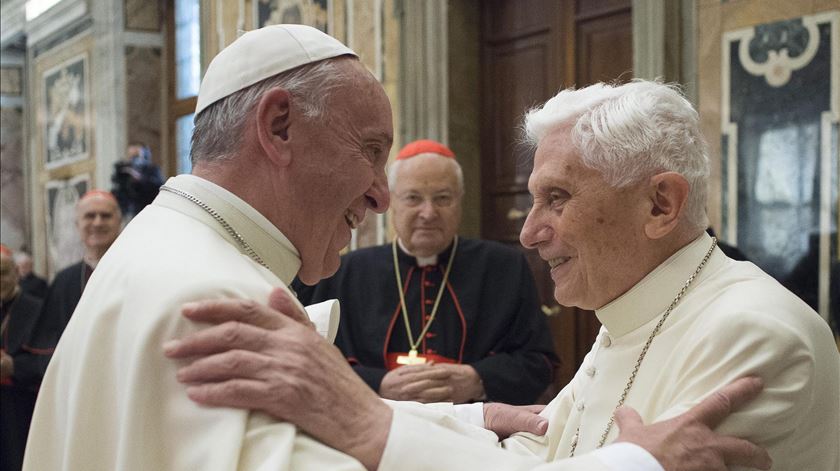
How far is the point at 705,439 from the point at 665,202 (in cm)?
61

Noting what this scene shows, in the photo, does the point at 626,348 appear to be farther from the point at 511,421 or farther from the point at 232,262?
the point at 232,262

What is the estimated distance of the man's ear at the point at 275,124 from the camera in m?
1.78

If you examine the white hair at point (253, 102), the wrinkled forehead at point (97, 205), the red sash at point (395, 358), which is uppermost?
the white hair at point (253, 102)

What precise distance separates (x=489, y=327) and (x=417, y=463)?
2.70m

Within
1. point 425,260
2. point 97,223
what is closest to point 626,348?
point 425,260

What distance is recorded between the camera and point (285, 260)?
1.88 m

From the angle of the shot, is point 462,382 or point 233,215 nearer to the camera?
point 233,215

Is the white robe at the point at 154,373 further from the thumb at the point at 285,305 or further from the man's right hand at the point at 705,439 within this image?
the man's right hand at the point at 705,439

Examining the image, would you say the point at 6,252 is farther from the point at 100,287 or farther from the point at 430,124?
the point at 100,287

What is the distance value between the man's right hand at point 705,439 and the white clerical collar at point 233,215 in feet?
2.47

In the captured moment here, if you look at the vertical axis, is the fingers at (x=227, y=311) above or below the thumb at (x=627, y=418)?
above

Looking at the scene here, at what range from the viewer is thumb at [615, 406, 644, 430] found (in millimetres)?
1822

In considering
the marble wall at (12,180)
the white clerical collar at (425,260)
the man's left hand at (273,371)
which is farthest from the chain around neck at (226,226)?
the marble wall at (12,180)

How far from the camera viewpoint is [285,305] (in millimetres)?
1582
